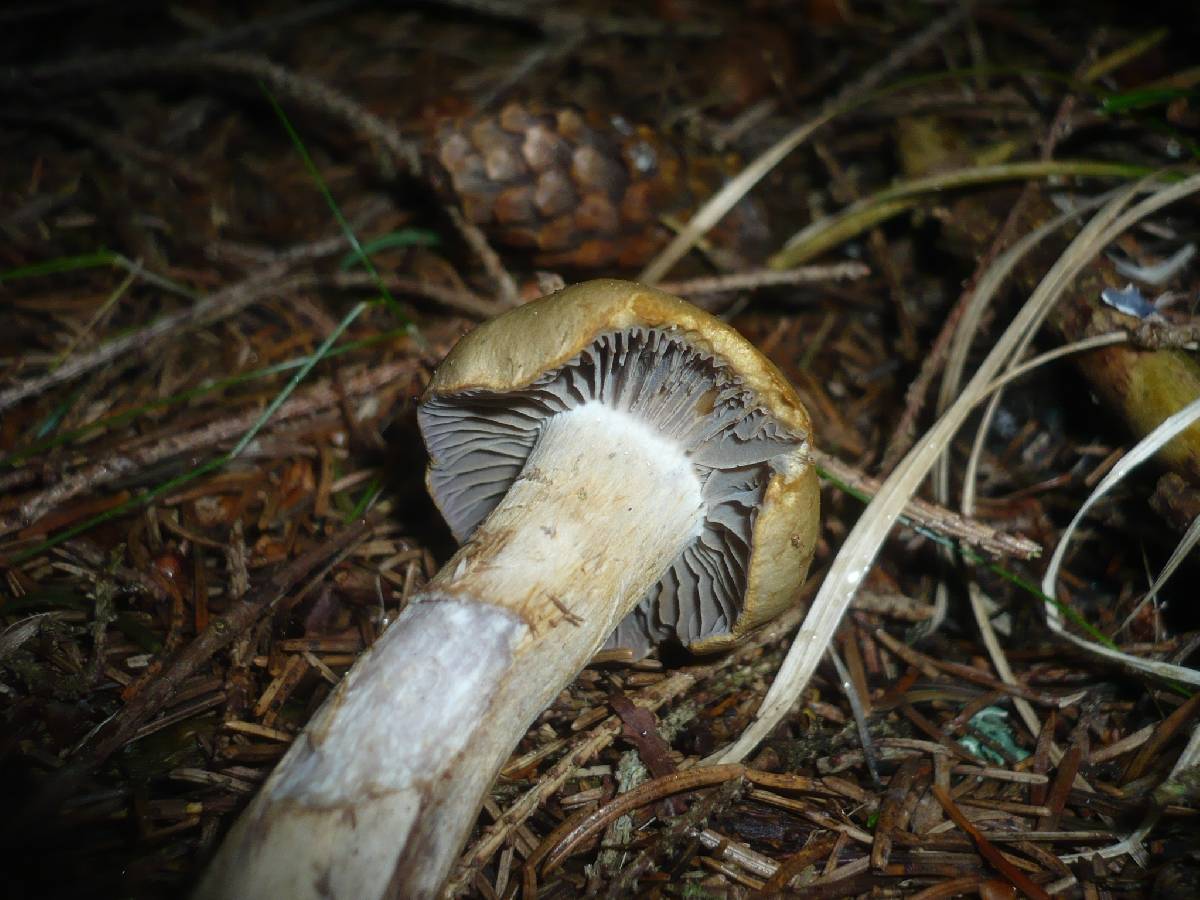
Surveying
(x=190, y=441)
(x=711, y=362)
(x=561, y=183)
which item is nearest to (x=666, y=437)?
(x=711, y=362)

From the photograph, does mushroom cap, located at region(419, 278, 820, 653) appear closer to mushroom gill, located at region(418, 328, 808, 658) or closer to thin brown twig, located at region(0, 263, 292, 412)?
mushroom gill, located at region(418, 328, 808, 658)

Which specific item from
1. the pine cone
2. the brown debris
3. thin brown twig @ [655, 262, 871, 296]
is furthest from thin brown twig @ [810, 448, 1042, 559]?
the pine cone

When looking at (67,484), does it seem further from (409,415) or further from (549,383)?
(549,383)

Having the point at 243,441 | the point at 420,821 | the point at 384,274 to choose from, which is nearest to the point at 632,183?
the point at 384,274

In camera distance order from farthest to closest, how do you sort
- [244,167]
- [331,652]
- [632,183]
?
[244,167], [632,183], [331,652]

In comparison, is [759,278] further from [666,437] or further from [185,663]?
[185,663]

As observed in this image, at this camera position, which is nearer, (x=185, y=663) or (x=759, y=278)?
(x=185, y=663)

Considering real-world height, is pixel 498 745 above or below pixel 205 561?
below
